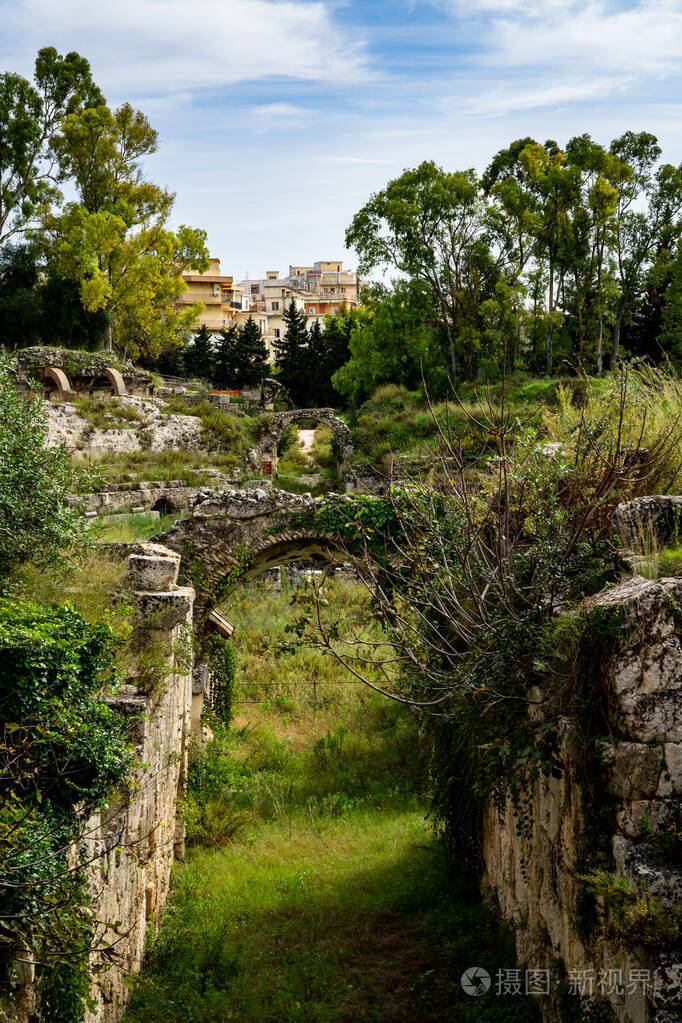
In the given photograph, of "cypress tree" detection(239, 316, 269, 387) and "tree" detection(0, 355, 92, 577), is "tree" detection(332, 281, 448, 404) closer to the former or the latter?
"cypress tree" detection(239, 316, 269, 387)

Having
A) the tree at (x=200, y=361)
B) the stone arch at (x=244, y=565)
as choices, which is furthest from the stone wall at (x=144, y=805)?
the tree at (x=200, y=361)

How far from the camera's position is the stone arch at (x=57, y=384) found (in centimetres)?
2750

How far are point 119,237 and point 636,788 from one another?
33776 mm

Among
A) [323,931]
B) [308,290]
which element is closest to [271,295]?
[308,290]

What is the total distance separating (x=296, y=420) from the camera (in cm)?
3381

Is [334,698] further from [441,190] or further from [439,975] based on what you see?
[441,190]

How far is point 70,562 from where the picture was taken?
34.0 feet

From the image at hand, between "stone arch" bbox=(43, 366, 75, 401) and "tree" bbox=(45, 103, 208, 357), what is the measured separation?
4750mm

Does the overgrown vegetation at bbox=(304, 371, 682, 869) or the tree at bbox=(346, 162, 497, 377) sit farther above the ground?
the tree at bbox=(346, 162, 497, 377)

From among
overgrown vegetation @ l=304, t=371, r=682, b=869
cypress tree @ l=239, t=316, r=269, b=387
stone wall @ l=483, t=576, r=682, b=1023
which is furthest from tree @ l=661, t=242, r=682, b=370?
stone wall @ l=483, t=576, r=682, b=1023

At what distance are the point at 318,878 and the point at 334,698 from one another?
19.9 ft

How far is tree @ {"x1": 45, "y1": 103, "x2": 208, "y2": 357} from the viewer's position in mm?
33000

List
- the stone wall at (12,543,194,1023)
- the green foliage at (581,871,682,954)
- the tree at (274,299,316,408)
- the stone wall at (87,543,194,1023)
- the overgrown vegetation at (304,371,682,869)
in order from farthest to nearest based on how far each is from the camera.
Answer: the tree at (274,299,316,408) → the stone wall at (87,543,194,1023) → the stone wall at (12,543,194,1023) → the overgrown vegetation at (304,371,682,869) → the green foliage at (581,871,682,954)

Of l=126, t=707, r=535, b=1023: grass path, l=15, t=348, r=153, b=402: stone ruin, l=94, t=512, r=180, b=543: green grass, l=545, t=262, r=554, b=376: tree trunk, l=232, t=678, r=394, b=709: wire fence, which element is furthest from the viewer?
l=545, t=262, r=554, b=376: tree trunk
